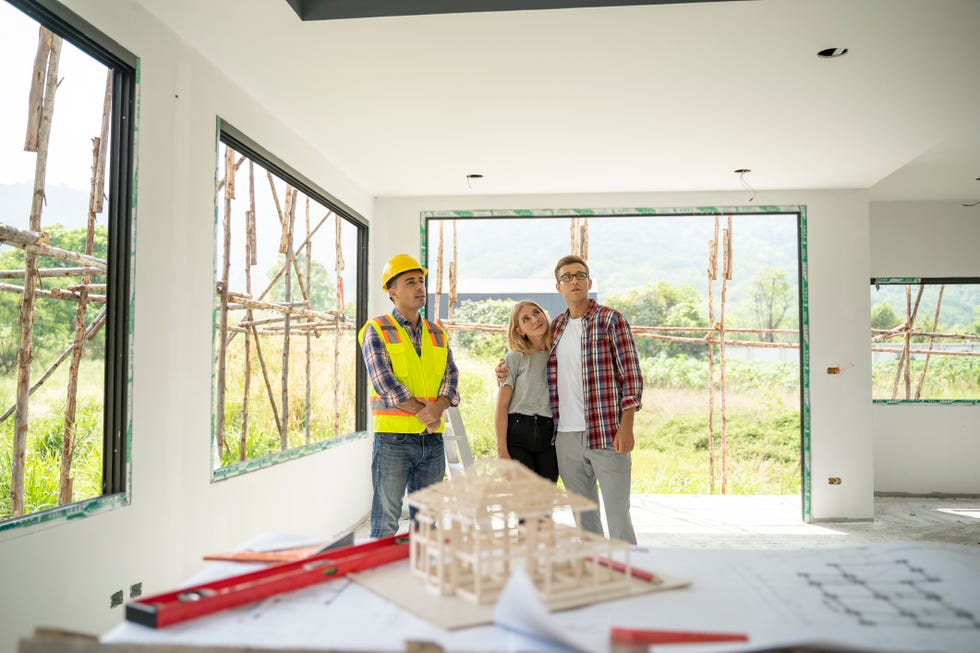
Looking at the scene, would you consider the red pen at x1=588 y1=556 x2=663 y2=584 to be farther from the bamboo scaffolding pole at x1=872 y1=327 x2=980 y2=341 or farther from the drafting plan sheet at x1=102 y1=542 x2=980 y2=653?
the bamboo scaffolding pole at x1=872 y1=327 x2=980 y2=341

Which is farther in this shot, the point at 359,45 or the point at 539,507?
the point at 359,45

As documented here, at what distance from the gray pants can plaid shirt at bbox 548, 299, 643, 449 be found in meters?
0.05

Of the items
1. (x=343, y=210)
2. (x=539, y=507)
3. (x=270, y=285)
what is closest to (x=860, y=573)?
(x=539, y=507)

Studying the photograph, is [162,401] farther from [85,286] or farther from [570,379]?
[570,379]

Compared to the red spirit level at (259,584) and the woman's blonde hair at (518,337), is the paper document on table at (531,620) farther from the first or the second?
the woman's blonde hair at (518,337)

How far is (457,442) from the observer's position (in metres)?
4.32

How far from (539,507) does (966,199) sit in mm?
7064

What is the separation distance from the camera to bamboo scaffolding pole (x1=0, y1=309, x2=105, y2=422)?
236 cm

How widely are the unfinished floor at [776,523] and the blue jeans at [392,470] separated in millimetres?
2047

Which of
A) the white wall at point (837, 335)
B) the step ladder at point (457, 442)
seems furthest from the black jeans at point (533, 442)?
the white wall at point (837, 335)

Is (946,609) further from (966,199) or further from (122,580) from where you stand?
(966,199)

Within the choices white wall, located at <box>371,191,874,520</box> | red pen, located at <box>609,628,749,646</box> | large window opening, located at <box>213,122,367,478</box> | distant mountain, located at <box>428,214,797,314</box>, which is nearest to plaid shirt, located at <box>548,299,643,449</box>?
large window opening, located at <box>213,122,367,478</box>

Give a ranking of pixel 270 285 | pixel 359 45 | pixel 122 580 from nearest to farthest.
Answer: pixel 122 580 → pixel 359 45 → pixel 270 285

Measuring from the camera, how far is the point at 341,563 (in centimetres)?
138
